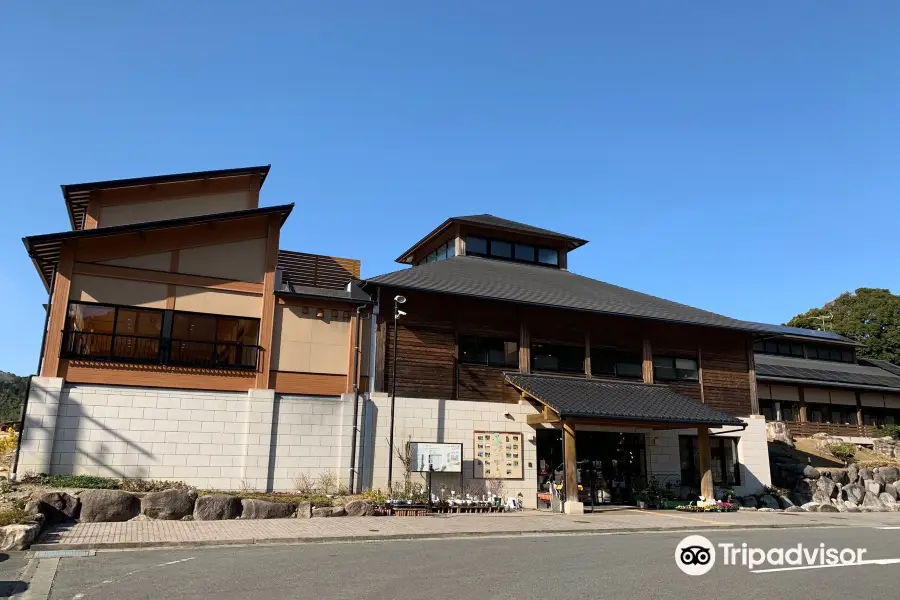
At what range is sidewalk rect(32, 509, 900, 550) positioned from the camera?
12.4m

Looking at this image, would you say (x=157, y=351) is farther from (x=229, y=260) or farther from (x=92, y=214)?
(x=92, y=214)

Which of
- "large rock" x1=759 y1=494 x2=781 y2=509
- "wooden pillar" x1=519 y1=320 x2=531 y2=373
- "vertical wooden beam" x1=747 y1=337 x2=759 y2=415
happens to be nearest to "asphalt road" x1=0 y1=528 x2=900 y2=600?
"wooden pillar" x1=519 y1=320 x2=531 y2=373

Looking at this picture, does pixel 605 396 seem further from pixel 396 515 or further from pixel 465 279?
pixel 396 515

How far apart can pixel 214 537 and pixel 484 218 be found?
20.3 m

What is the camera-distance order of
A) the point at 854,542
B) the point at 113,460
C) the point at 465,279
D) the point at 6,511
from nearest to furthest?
the point at 6,511, the point at 854,542, the point at 113,460, the point at 465,279

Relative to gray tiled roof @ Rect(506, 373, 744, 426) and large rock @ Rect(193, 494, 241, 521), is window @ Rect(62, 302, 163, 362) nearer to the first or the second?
large rock @ Rect(193, 494, 241, 521)

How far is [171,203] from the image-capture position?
21.3 metres

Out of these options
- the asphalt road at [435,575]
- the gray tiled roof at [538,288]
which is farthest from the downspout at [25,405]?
the gray tiled roof at [538,288]

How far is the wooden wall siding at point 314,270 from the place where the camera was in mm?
22131

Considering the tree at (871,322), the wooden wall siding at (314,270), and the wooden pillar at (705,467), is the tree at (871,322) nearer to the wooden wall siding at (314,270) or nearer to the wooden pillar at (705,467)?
the wooden pillar at (705,467)

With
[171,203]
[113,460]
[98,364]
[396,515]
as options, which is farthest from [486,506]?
[171,203]

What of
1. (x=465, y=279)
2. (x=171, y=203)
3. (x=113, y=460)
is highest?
(x=171, y=203)

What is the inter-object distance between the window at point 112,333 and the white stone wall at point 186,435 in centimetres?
97

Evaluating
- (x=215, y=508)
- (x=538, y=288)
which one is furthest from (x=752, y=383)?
(x=215, y=508)
